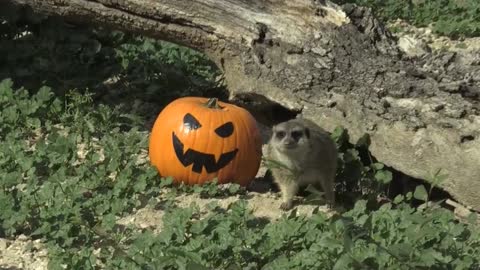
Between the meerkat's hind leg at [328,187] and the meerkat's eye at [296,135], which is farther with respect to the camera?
the meerkat's hind leg at [328,187]

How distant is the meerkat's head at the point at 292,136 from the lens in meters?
6.07

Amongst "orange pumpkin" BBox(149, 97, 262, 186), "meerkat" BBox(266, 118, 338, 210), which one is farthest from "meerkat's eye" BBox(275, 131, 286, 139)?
"orange pumpkin" BBox(149, 97, 262, 186)

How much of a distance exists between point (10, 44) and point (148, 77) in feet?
3.85

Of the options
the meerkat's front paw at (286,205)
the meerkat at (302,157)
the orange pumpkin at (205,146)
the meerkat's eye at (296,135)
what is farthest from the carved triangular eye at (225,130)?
the meerkat's front paw at (286,205)

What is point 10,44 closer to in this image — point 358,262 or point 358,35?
point 358,35

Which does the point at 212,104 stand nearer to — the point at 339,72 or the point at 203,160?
the point at 203,160

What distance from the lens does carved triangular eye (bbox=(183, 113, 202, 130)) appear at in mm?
6203

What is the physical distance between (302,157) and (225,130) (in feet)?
1.76

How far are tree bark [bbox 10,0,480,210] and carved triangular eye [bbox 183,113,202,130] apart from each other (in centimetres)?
58

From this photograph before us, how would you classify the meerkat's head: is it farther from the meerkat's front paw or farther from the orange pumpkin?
the meerkat's front paw

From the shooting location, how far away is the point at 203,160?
6.19 m

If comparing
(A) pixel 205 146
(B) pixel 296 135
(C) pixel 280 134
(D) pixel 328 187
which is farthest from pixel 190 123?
(D) pixel 328 187

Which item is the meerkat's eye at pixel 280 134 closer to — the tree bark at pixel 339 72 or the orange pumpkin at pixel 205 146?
the orange pumpkin at pixel 205 146

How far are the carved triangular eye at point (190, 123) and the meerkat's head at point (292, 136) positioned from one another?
1.69 ft
